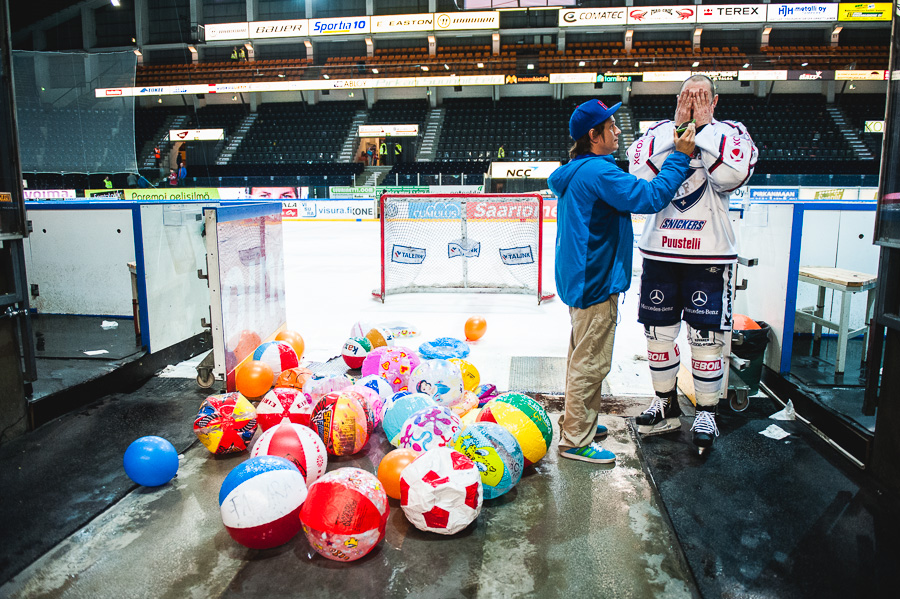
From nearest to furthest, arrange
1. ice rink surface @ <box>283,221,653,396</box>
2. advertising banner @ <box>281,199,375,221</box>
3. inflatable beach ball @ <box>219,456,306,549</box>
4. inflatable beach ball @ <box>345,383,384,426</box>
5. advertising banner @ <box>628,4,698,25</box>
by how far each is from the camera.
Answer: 1. inflatable beach ball @ <box>219,456,306,549</box>
2. inflatable beach ball @ <box>345,383,384,426</box>
3. ice rink surface @ <box>283,221,653,396</box>
4. advertising banner @ <box>281,199,375,221</box>
5. advertising banner @ <box>628,4,698,25</box>

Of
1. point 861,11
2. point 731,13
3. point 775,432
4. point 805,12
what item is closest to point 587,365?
point 775,432

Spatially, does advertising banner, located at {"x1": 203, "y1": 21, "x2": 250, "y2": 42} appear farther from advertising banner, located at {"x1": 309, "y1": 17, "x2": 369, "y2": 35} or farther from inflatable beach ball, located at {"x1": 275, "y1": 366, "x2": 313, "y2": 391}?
inflatable beach ball, located at {"x1": 275, "y1": 366, "x2": 313, "y2": 391}

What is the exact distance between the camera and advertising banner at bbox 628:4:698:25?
26.2 m

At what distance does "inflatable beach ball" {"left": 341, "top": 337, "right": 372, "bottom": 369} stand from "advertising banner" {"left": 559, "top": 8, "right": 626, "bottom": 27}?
25.9 meters

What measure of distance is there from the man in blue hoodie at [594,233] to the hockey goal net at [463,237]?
459 cm

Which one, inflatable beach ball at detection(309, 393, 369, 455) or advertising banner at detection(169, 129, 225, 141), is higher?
advertising banner at detection(169, 129, 225, 141)

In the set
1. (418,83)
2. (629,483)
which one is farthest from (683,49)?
(629,483)

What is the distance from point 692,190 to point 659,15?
1073 inches

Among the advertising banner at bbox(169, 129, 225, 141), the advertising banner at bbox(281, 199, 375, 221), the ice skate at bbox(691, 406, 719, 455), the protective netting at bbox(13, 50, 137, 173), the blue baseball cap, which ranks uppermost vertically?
the advertising banner at bbox(169, 129, 225, 141)

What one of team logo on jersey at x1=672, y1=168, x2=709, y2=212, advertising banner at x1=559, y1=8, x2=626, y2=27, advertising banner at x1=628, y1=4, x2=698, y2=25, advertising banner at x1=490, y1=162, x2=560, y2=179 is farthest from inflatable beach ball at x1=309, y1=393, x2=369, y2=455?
advertising banner at x1=628, y1=4, x2=698, y2=25

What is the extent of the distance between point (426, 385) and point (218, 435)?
1.26m

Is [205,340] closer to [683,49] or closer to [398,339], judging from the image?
[398,339]

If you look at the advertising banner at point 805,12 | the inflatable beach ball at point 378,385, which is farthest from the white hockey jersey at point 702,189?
the advertising banner at point 805,12

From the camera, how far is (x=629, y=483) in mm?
3096
